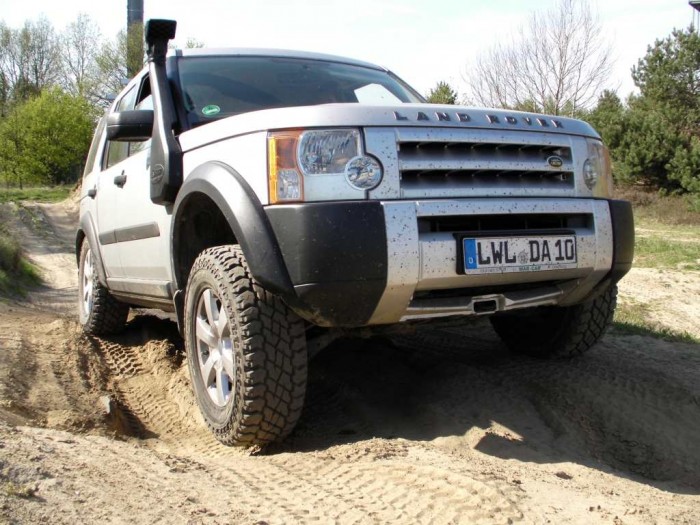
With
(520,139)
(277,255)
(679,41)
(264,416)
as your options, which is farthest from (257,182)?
(679,41)

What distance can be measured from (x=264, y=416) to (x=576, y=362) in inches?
78.3

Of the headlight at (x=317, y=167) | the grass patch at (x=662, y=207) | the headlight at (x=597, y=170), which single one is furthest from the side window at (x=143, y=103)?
the grass patch at (x=662, y=207)

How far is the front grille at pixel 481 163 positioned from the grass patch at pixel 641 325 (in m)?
2.65

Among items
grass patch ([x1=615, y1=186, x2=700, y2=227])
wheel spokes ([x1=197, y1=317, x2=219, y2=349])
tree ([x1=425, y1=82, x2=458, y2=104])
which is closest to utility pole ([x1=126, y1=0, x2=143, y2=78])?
tree ([x1=425, y1=82, x2=458, y2=104])

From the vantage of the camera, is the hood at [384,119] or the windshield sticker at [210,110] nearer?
the hood at [384,119]

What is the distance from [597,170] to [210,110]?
1973mm

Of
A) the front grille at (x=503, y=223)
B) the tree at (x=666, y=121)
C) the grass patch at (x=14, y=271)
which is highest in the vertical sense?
the tree at (x=666, y=121)

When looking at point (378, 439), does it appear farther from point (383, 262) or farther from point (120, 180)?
point (120, 180)

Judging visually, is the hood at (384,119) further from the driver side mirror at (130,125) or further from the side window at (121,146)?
the side window at (121,146)

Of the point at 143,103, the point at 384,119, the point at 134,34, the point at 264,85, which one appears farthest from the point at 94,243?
the point at 134,34

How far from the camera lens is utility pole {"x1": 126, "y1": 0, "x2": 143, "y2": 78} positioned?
33000 millimetres

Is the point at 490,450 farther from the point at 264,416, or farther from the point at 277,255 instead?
the point at 277,255

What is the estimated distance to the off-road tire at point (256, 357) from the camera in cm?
272

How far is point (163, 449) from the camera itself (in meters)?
3.19
